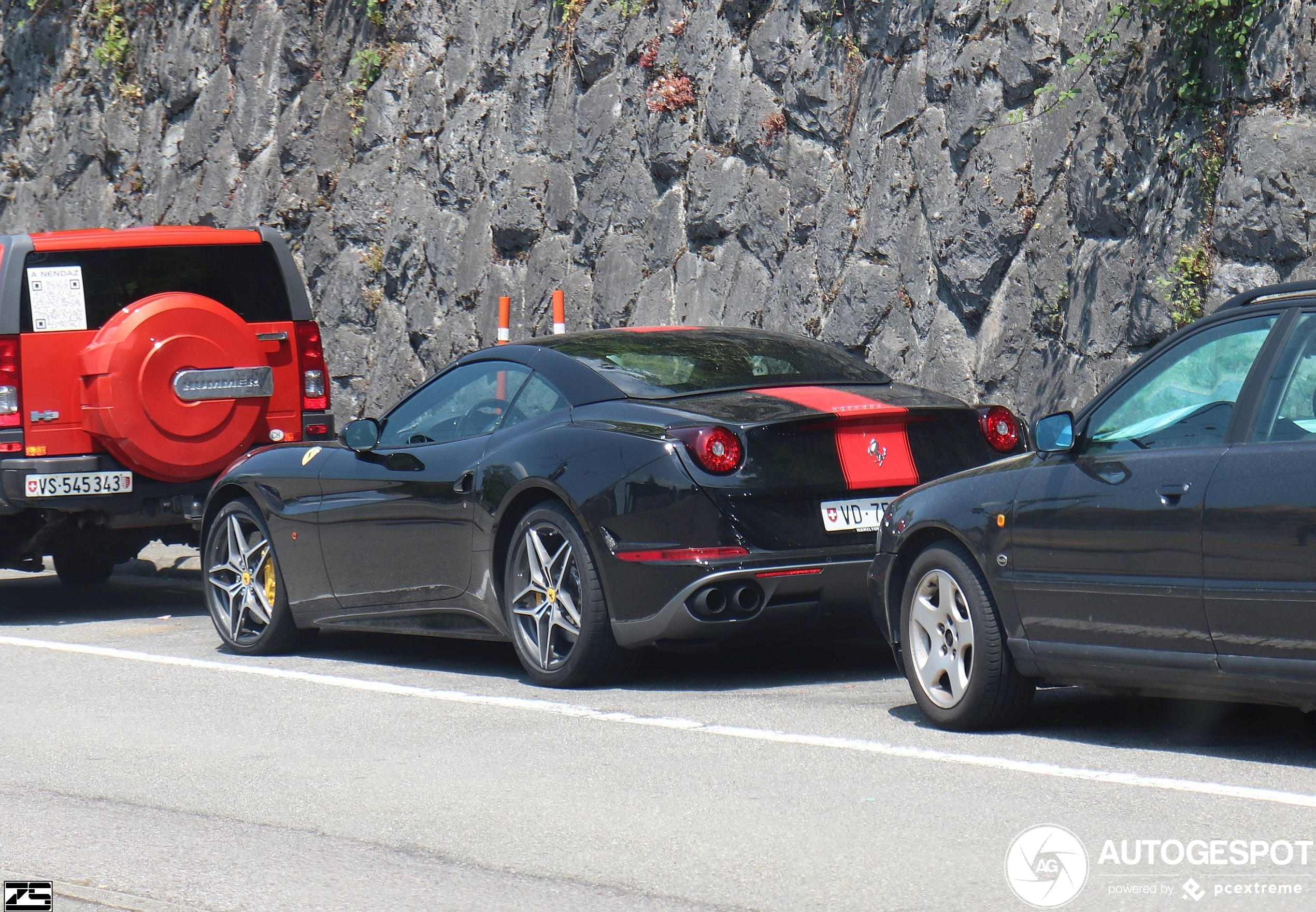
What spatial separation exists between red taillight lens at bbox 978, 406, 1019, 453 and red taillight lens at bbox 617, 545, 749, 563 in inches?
51.6

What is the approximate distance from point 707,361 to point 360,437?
1.77 m

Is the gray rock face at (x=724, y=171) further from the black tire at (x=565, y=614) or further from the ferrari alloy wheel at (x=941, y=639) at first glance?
the black tire at (x=565, y=614)

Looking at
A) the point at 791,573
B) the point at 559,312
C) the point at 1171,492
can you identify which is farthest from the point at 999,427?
the point at 559,312

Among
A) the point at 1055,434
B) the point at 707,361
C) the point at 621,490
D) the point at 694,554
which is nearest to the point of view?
the point at 1055,434

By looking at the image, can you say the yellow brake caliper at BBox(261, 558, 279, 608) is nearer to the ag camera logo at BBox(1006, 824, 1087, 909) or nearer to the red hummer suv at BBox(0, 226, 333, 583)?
the red hummer suv at BBox(0, 226, 333, 583)

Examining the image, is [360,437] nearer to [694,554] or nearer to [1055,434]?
[694,554]

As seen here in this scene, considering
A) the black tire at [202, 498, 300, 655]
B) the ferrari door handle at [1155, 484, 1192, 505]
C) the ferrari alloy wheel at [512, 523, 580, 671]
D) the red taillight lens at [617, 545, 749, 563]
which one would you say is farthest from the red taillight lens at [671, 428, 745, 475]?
the black tire at [202, 498, 300, 655]

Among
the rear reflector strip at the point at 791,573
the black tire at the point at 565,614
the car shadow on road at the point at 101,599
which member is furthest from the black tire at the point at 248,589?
the rear reflector strip at the point at 791,573

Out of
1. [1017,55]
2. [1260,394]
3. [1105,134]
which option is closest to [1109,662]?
[1260,394]

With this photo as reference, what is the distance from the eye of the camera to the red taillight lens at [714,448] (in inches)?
271

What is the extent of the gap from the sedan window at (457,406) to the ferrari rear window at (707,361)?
0.30 m

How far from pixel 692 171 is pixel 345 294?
4.98m

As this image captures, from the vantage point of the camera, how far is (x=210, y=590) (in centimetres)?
949

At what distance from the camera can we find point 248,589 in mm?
9250
